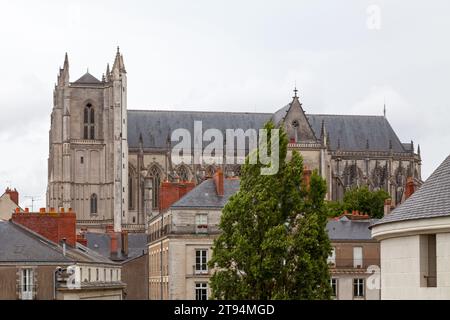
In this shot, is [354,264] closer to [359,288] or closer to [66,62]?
[359,288]

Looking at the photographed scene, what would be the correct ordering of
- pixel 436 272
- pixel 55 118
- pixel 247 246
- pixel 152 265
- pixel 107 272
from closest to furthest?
1. pixel 436 272
2. pixel 247 246
3. pixel 107 272
4. pixel 152 265
5. pixel 55 118

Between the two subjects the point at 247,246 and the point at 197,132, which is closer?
the point at 247,246

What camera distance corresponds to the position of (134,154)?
130 metres

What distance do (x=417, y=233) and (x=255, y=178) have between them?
18.3 metres

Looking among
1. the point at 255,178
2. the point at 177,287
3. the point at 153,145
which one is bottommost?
the point at 177,287

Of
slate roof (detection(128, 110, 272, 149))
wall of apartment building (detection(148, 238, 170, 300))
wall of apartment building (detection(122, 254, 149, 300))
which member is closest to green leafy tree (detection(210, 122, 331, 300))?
wall of apartment building (detection(148, 238, 170, 300))

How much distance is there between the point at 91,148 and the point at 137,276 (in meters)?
60.5

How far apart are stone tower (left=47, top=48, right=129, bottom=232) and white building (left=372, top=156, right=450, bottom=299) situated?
108 meters

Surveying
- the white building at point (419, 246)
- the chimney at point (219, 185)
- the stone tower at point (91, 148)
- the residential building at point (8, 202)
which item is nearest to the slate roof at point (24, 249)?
the chimney at point (219, 185)

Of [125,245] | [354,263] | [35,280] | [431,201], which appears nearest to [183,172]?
[125,245]

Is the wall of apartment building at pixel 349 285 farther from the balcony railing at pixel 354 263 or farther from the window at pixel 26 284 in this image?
the window at pixel 26 284

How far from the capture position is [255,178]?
33.8 m

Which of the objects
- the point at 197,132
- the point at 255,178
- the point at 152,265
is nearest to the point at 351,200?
the point at 197,132

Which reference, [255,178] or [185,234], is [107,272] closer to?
[185,234]
